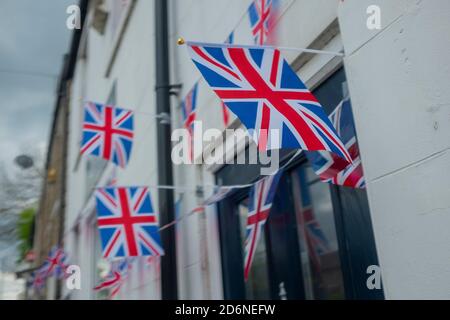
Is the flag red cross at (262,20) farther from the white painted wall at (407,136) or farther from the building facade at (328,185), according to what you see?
the white painted wall at (407,136)

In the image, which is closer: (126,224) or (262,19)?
(262,19)

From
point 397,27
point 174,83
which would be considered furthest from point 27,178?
point 397,27

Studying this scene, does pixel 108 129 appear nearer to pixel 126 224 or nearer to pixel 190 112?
pixel 190 112

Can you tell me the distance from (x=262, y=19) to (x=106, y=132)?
77.0 inches

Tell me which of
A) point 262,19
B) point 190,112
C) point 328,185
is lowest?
point 328,185

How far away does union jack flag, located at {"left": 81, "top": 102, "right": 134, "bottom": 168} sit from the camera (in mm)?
5059

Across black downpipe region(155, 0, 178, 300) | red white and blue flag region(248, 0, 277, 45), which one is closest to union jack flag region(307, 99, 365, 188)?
red white and blue flag region(248, 0, 277, 45)

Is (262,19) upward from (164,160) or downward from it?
upward

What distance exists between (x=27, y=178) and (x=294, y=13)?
12.0 meters

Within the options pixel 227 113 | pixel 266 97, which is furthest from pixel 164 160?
pixel 266 97

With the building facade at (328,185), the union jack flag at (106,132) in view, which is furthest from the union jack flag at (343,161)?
the union jack flag at (106,132)

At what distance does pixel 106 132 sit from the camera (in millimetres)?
5129

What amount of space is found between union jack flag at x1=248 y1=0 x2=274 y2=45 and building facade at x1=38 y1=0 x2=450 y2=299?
138mm

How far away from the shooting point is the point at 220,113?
489cm
